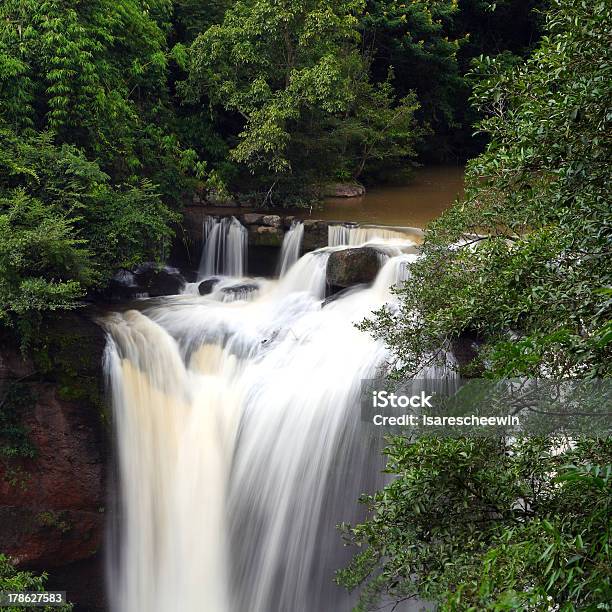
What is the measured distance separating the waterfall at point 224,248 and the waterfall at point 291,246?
0.84 meters

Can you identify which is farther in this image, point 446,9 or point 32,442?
point 446,9

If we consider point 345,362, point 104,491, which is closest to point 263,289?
point 345,362

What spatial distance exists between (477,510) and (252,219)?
1131cm

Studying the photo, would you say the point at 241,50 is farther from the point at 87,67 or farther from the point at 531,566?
the point at 531,566

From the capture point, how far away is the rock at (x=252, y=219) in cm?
1520

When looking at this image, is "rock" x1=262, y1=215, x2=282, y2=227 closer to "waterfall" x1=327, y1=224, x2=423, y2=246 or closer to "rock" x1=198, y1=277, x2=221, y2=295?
"waterfall" x1=327, y1=224, x2=423, y2=246

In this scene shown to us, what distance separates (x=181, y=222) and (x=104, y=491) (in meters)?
6.53

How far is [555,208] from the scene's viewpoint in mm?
4730

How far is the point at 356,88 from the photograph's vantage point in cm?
1834

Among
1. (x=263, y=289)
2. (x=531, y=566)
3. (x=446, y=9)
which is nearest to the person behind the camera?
(x=531, y=566)

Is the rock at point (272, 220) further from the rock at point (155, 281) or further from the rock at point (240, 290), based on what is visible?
the rock at point (155, 281)

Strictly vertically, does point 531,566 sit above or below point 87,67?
below

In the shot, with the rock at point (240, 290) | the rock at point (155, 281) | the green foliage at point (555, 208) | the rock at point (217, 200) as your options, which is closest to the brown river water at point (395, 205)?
the rock at point (217, 200)

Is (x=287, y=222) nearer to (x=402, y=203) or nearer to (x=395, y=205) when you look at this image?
(x=395, y=205)
